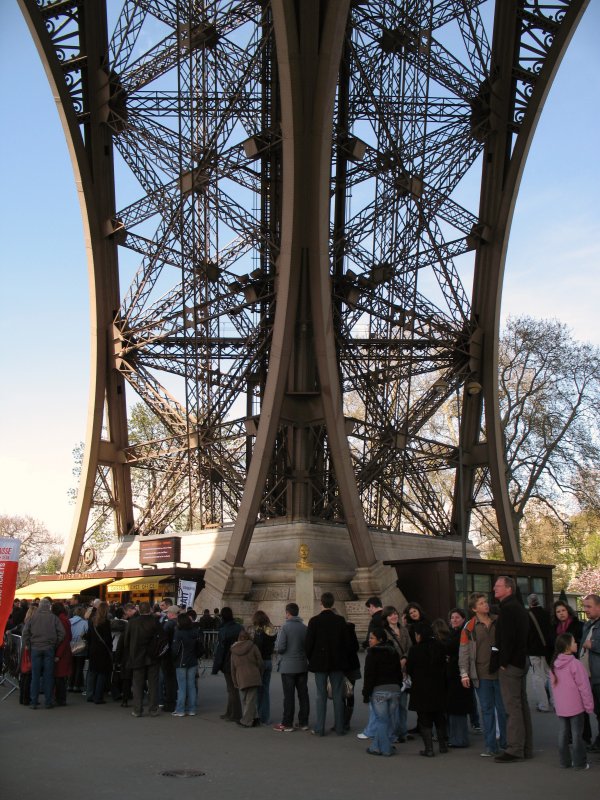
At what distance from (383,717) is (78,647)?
6303mm

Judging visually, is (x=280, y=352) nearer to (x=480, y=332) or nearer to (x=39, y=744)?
(x=480, y=332)

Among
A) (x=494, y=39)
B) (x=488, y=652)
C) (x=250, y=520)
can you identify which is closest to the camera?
(x=488, y=652)

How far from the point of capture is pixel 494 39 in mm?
28922

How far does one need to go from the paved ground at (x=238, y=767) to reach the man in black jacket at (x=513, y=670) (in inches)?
9.4

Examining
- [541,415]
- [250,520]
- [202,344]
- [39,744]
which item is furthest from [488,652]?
[541,415]

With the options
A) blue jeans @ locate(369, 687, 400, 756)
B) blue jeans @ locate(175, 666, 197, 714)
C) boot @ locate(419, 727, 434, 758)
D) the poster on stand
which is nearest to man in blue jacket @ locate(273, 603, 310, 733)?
blue jeans @ locate(175, 666, 197, 714)

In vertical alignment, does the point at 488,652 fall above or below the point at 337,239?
below

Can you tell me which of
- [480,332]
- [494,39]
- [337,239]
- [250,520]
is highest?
[494,39]

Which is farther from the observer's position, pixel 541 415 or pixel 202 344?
pixel 541 415

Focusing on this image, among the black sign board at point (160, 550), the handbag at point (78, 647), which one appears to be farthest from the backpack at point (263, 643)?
the black sign board at point (160, 550)

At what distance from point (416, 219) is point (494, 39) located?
6.13 meters

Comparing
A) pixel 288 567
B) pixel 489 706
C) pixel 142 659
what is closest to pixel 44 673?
pixel 142 659

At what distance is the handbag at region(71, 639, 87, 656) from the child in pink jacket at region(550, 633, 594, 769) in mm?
7820

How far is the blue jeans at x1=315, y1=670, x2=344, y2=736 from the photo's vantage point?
33.3 ft
